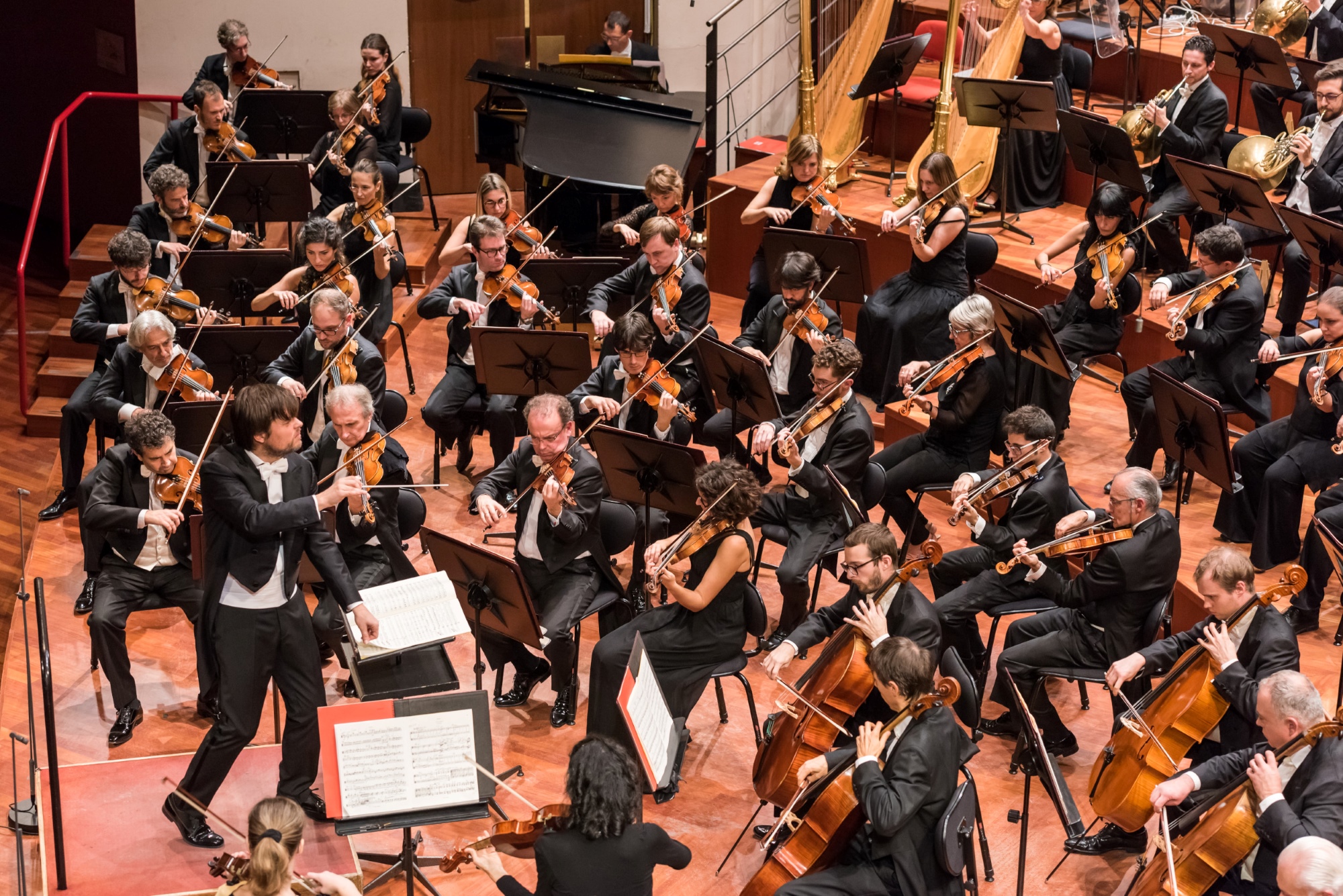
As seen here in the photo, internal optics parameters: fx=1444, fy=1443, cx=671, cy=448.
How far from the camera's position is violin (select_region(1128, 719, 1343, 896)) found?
383 centimetres

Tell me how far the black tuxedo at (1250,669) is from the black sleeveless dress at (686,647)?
4.84ft

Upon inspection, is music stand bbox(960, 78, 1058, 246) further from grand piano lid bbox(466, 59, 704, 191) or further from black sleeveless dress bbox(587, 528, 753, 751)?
black sleeveless dress bbox(587, 528, 753, 751)

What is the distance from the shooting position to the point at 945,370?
6.02 meters

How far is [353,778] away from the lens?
12.5 ft

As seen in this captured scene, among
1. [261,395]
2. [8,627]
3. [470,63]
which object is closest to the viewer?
[261,395]

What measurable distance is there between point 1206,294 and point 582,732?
3.18 metres

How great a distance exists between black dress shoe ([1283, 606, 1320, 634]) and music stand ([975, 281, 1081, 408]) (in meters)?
1.30

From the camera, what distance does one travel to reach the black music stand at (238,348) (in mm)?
6250

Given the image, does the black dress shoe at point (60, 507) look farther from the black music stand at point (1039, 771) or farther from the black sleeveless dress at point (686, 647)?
the black music stand at point (1039, 771)

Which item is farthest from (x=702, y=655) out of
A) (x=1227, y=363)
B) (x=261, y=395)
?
(x=1227, y=363)

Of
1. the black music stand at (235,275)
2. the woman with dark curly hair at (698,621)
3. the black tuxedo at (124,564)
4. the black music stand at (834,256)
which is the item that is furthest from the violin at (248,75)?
the woman with dark curly hair at (698,621)

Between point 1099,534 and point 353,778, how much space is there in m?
2.62

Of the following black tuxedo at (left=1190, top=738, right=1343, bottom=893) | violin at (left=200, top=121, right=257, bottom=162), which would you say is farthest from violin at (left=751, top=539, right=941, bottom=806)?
violin at (left=200, top=121, right=257, bottom=162)

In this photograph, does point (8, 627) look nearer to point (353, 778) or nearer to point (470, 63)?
point (353, 778)
